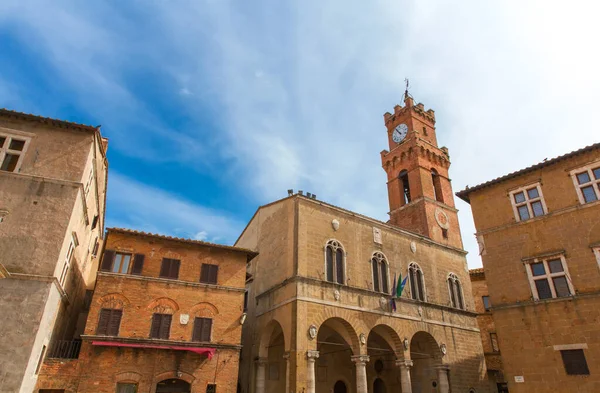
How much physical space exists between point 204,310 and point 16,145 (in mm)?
10584

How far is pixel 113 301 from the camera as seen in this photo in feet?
56.8

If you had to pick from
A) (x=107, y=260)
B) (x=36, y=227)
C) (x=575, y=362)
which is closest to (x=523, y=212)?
(x=575, y=362)

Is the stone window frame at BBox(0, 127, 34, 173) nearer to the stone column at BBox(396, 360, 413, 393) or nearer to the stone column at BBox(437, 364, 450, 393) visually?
the stone column at BBox(396, 360, 413, 393)

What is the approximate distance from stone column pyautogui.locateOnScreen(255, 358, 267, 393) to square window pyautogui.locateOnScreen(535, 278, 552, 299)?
1409 cm

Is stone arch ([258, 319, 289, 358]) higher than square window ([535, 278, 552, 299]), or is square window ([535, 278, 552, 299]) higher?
square window ([535, 278, 552, 299])

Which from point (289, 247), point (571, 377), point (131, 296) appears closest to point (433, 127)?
point (289, 247)

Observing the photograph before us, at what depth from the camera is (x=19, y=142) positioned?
1564 centimetres

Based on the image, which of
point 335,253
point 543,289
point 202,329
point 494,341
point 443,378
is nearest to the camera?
point 543,289

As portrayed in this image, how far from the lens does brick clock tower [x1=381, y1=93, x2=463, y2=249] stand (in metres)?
30.8

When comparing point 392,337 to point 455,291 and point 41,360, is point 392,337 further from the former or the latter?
point 41,360

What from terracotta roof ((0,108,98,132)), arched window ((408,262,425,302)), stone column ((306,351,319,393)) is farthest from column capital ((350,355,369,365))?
terracotta roof ((0,108,98,132))

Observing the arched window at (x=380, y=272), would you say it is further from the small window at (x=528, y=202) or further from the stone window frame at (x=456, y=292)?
the small window at (x=528, y=202)

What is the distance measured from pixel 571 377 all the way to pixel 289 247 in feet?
44.2

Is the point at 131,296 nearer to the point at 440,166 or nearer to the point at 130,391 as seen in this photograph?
the point at 130,391
